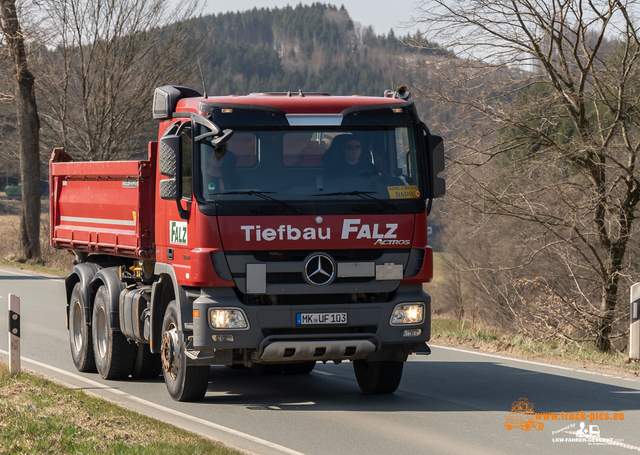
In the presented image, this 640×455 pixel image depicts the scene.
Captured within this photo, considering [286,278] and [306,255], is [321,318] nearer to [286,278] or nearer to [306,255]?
[286,278]

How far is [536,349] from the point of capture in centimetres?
1205

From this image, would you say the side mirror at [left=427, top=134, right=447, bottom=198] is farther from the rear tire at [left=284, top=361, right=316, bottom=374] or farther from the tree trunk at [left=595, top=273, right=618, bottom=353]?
the tree trunk at [left=595, top=273, right=618, bottom=353]

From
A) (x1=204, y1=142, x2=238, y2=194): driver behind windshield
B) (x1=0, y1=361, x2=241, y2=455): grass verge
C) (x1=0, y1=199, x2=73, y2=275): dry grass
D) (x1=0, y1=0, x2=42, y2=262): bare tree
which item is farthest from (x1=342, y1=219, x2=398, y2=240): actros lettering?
(x1=0, y1=0, x2=42, y2=262): bare tree

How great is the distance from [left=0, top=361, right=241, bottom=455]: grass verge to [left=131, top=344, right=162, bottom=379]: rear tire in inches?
57.1

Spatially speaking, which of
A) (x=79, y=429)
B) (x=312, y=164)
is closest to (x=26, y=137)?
(x=312, y=164)

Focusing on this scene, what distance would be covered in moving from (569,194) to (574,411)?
8.58 meters

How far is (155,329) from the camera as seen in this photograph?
29.1 ft

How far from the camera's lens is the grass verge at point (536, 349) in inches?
423

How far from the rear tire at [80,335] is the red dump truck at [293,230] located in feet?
7.48

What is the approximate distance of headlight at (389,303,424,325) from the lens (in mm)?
8070

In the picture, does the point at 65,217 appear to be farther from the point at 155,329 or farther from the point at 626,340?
the point at 626,340

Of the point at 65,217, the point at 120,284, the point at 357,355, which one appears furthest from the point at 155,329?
the point at 65,217

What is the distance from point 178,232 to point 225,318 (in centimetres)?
98

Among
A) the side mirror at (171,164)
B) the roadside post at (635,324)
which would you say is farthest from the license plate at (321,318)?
the roadside post at (635,324)
